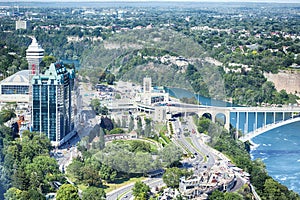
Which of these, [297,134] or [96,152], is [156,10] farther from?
[96,152]

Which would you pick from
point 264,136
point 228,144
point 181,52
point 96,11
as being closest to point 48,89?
point 228,144

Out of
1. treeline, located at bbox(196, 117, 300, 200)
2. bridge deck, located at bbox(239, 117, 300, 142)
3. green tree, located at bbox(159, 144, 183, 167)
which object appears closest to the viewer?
treeline, located at bbox(196, 117, 300, 200)

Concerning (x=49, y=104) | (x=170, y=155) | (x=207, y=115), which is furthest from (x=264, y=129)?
(x=49, y=104)

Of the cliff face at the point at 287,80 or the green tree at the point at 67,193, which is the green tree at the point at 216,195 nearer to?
the green tree at the point at 67,193

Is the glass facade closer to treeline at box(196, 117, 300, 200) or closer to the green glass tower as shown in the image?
the green glass tower

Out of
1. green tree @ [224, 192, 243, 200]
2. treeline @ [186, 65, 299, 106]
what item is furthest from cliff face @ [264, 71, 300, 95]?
green tree @ [224, 192, 243, 200]

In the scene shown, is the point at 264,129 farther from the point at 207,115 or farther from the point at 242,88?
the point at 242,88

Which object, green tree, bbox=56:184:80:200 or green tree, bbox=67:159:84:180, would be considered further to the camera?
green tree, bbox=67:159:84:180
